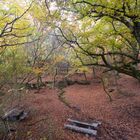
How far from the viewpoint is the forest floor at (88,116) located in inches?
370

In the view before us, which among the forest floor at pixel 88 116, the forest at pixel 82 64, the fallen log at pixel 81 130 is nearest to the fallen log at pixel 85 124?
the forest at pixel 82 64

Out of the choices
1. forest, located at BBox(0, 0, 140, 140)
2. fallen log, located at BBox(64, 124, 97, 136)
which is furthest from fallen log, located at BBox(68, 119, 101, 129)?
fallen log, located at BBox(64, 124, 97, 136)

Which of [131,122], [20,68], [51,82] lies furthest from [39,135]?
[51,82]

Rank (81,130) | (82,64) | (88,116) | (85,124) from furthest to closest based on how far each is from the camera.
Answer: (88,116)
(82,64)
(85,124)
(81,130)

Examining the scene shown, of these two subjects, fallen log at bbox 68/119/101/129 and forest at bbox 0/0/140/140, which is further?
fallen log at bbox 68/119/101/129

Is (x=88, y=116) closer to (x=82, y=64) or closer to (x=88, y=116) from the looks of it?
(x=88, y=116)

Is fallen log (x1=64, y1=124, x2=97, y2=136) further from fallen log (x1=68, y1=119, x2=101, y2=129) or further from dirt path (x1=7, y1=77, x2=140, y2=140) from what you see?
fallen log (x1=68, y1=119, x2=101, y2=129)

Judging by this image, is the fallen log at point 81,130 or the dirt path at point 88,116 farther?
the fallen log at point 81,130

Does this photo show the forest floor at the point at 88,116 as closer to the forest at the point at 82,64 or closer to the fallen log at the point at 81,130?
the forest at the point at 82,64

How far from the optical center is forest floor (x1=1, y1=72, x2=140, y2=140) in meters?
9.40

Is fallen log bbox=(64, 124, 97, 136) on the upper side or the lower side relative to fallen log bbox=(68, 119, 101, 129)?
lower

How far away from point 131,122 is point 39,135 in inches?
211

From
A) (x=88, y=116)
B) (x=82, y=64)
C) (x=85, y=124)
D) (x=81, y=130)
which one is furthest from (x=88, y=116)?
(x=82, y=64)

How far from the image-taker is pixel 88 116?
1221 centimetres
